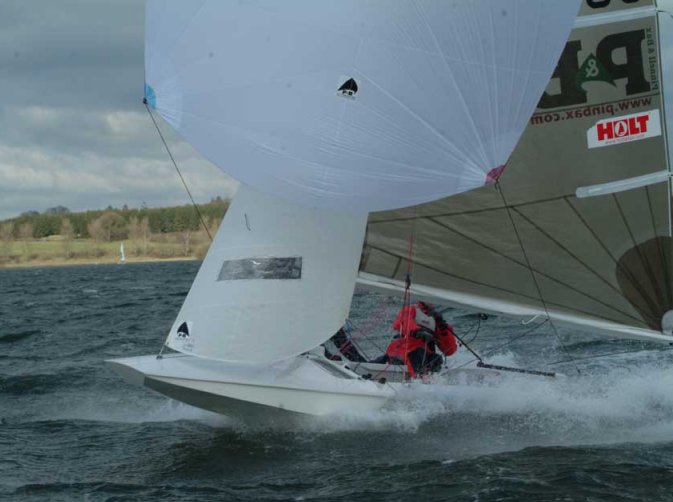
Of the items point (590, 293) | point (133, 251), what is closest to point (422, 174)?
point (590, 293)

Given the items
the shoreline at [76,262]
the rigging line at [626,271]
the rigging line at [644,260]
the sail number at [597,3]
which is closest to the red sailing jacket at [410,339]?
the rigging line at [626,271]

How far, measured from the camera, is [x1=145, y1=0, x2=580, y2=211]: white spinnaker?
7.14 m

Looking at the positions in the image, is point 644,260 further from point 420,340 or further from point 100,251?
point 100,251

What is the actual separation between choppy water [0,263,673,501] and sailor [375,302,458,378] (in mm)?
421

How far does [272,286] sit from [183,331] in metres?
0.86

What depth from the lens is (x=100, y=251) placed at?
102 meters

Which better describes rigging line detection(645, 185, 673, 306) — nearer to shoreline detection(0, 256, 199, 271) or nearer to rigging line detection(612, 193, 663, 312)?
rigging line detection(612, 193, 663, 312)

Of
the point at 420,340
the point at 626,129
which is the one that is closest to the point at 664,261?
the point at 626,129

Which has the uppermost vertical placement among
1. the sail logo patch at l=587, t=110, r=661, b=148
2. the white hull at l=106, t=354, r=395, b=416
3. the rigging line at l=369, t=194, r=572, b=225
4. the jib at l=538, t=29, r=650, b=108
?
the jib at l=538, t=29, r=650, b=108

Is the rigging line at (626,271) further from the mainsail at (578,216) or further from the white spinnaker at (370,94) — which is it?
the white spinnaker at (370,94)

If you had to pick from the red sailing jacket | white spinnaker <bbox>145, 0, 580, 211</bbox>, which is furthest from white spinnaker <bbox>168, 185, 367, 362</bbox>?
the red sailing jacket

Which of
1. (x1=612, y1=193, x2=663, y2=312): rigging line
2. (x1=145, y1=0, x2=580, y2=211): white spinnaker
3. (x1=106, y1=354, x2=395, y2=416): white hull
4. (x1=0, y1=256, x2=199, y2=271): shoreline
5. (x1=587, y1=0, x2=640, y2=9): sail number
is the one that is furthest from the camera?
(x1=0, y1=256, x2=199, y2=271): shoreline

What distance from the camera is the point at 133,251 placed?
10062 centimetres

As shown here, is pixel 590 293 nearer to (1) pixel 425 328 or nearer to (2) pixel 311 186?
(1) pixel 425 328
